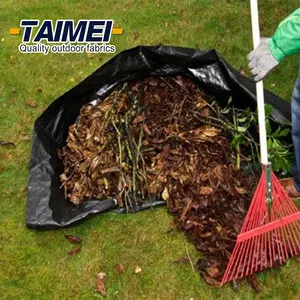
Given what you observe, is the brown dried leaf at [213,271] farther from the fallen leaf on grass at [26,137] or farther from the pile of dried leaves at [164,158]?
the fallen leaf on grass at [26,137]

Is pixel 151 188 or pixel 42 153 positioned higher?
pixel 42 153

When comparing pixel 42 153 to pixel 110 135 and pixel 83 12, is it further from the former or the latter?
pixel 83 12

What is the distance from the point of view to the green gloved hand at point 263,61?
7.39 feet

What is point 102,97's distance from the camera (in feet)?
10.3

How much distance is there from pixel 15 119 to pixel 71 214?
1107 millimetres

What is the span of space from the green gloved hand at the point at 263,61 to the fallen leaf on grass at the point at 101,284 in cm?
131

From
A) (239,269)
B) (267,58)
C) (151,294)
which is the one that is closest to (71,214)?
(151,294)

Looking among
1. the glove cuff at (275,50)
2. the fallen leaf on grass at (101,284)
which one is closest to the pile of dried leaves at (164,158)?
the fallen leaf on grass at (101,284)

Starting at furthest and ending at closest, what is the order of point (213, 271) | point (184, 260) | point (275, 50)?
point (184, 260) → point (213, 271) → point (275, 50)

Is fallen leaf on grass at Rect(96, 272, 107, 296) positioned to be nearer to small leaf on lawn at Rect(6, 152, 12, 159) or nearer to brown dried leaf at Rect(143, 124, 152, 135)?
brown dried leaf at Rect(143, 124, 152, 135)

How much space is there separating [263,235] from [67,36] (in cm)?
274

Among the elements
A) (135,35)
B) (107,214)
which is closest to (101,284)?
(107,214)

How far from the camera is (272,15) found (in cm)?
422

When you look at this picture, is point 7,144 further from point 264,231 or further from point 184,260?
point 264,231
